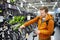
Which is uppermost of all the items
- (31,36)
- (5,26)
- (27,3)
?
(27,3)

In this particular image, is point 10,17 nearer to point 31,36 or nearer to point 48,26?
point 31,36

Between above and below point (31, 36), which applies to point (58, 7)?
above

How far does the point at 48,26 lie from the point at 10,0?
125 centimetres

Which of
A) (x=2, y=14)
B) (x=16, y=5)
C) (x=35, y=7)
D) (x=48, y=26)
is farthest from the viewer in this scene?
(x=35, y=7)

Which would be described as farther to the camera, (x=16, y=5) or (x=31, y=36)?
(x=31, y=36)

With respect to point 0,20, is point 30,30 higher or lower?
lower

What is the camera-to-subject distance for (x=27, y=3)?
538cm

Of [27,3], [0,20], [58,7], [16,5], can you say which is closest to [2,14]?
[0,20]

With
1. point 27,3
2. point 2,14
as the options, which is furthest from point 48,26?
point 27,3

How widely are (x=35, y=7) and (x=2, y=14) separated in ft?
3.25

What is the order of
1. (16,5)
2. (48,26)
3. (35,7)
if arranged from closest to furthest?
(48,26), (16,5), (35,7)

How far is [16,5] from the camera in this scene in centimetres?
509

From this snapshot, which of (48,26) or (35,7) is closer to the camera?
(48,26)

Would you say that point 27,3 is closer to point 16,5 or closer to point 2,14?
point 16,5
